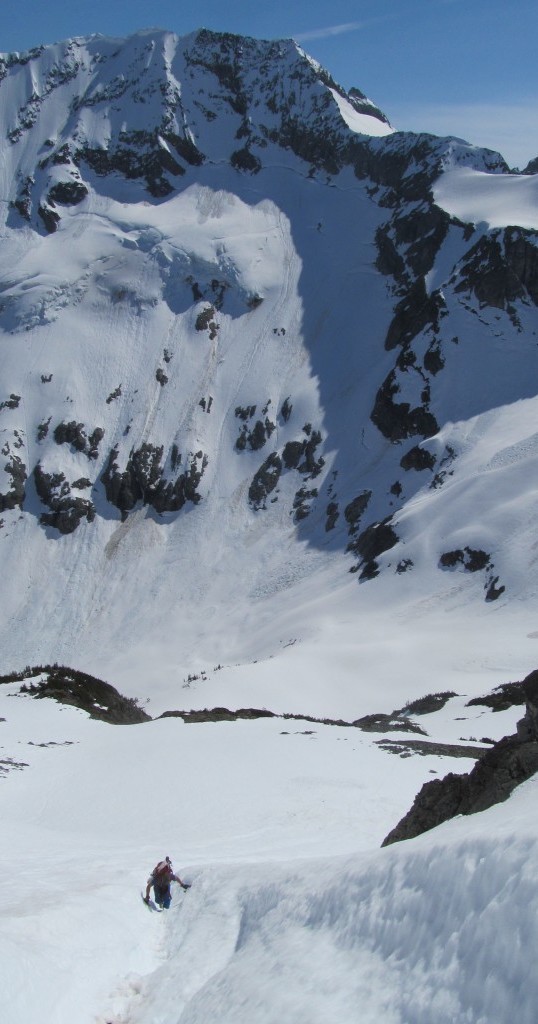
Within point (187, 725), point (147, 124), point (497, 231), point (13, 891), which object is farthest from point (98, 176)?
point (13, 891)

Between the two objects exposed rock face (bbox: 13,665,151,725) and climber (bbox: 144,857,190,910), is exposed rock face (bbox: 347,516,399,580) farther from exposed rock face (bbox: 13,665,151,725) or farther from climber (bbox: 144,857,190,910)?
climber (bbox: 144,857,190,910)

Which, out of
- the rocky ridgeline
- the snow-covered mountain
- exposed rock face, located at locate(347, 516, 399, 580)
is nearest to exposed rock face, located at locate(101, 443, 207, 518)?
the rocky ridgeline

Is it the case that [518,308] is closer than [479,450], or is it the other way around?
[479,450]

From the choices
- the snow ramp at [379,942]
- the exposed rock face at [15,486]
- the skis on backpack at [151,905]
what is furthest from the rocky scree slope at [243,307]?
the snow ramp at [379,942]

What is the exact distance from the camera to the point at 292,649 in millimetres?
58031

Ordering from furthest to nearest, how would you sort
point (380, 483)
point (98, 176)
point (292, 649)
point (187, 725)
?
point (98, 176) < point (380, 483) < point (292, 649) < point (187, 725)

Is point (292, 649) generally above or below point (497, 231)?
below

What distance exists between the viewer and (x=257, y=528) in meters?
87.8

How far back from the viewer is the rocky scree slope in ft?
281

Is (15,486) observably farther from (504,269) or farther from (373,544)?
(504,269)

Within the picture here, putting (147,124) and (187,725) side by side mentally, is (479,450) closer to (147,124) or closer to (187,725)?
(187,725)

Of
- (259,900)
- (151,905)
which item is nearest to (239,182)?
(151,905)

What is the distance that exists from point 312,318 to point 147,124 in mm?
48929

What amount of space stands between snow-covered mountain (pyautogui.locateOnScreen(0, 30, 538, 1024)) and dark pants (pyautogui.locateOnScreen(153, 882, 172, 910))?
0.24 metres
